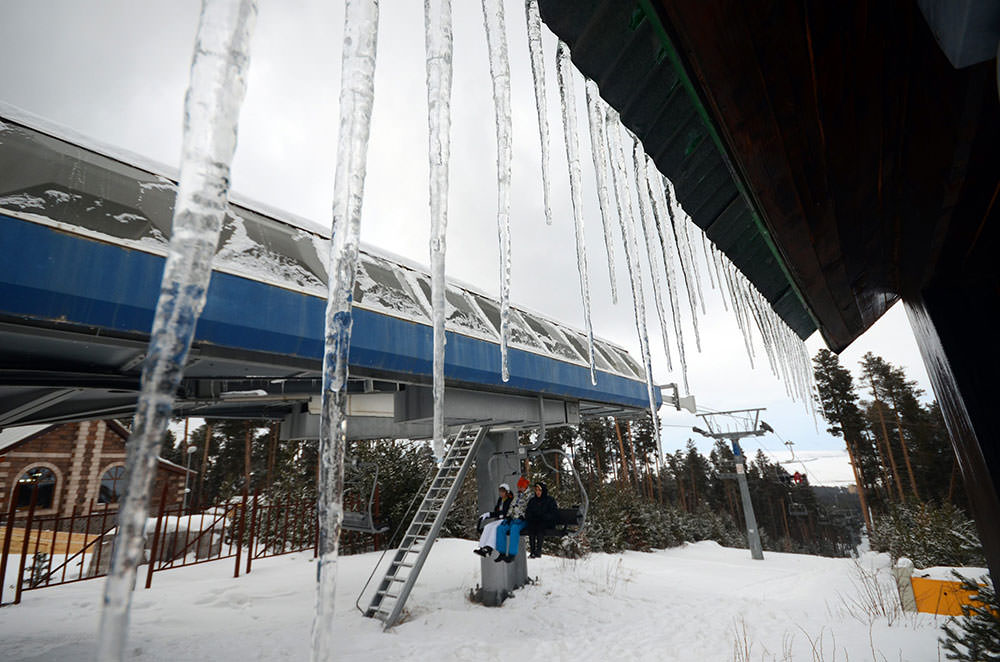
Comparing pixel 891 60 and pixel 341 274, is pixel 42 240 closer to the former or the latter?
pixel 341 274

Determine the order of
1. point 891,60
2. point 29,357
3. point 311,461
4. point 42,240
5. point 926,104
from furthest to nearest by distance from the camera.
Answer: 1. point 311,461
2. point 29,357
3. point 42,240
4. point 926,104
5. point 891,60

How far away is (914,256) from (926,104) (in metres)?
1.23

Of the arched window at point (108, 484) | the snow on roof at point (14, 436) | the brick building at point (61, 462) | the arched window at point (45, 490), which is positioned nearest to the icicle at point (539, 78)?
the brick building at point (61, 462)

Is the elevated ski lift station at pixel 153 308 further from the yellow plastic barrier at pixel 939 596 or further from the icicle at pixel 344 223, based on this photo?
the yellow plastic barrier at pixel 939 596

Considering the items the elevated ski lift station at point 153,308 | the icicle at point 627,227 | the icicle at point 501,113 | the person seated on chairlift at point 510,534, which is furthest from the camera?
the person seated on chairlift at point 510,534

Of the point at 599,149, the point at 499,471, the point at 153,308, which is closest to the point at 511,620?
the point at 499,471

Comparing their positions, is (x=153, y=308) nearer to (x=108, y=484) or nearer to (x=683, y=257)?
(x=683, y=257)

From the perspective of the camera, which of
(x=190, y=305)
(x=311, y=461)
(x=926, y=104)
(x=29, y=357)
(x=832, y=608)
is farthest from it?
(x=311, y=461)

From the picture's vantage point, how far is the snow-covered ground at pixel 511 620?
18.5 ft

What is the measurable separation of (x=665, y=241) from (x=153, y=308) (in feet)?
12.3

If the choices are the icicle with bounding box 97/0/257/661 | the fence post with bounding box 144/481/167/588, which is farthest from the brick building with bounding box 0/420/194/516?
the icicle with bounding box 97/0/257/661

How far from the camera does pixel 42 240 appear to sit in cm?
288

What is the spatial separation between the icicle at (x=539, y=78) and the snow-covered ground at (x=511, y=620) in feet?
19.1

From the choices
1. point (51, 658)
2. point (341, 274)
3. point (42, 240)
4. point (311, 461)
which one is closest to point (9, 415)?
point (51, 658)
